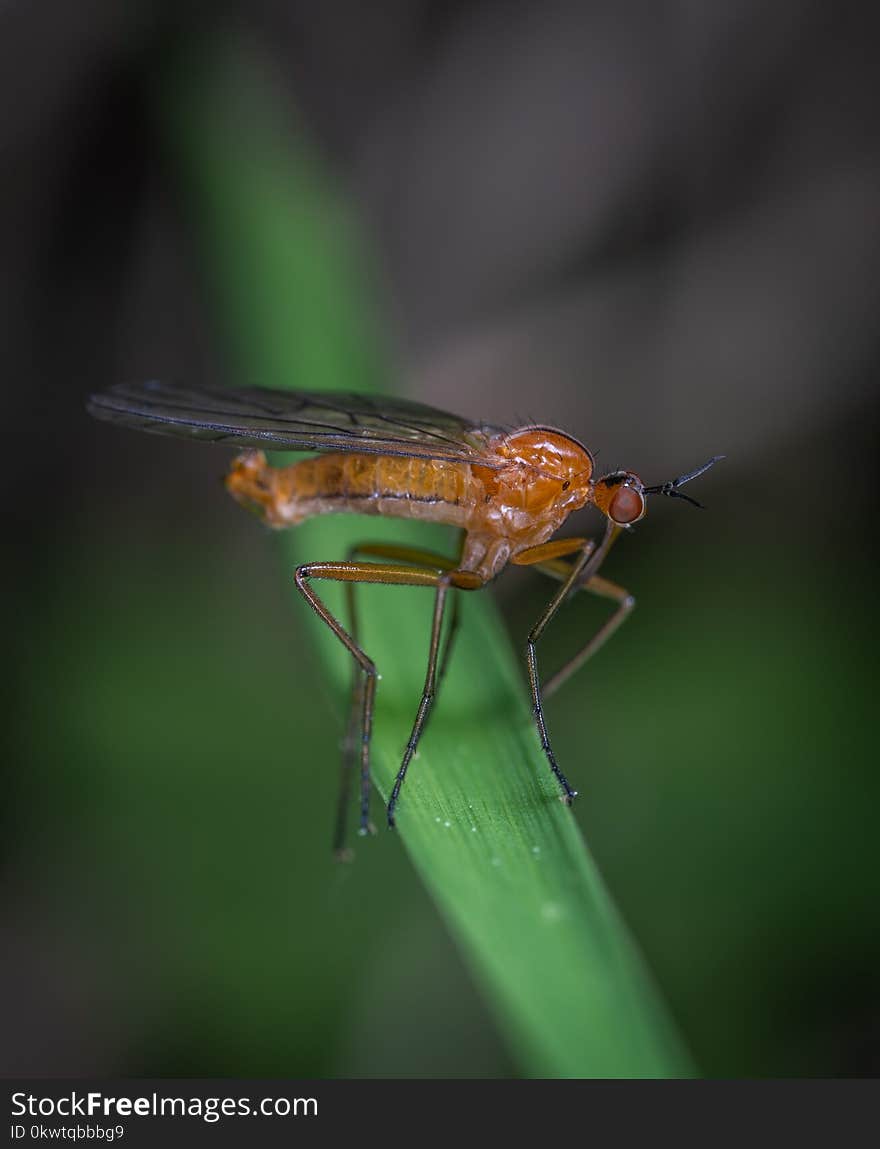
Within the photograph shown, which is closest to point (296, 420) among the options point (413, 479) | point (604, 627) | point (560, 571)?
point (413, 479)

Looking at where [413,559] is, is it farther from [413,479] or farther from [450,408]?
[450,408]

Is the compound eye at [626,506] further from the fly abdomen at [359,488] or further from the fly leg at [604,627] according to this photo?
the fly abdomen at [359,488]

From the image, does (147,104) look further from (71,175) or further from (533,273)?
(533,273)

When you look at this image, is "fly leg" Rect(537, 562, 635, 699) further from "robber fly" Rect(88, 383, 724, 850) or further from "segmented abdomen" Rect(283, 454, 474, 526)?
"segmented abdomen" Rect(283, 454, 474, 526)

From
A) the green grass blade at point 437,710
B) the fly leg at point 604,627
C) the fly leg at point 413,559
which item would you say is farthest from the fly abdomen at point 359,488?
the fly leg at point 604,627

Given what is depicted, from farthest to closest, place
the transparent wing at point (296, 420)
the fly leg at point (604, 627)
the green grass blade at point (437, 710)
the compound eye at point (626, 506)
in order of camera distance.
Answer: the fly leg at point (604, 627), the compound eye at point (626, 506), the transparent wing at point (296, 420), the green grass blade at point (437, 710)

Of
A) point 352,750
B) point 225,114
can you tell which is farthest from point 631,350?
point 352,750
